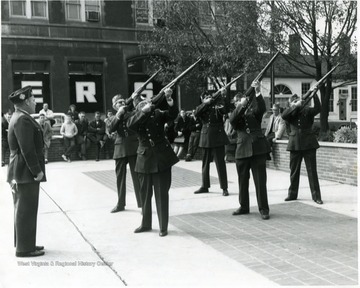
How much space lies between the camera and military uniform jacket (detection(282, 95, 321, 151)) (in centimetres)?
765

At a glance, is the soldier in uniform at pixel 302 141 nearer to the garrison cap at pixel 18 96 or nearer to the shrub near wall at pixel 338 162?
the shrub near wall at pixel 338 162

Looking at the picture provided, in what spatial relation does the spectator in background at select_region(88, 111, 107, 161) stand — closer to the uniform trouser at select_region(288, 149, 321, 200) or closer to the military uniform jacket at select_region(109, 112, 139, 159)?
the military uniform jacket at select_region(109, 112, 139, 159)

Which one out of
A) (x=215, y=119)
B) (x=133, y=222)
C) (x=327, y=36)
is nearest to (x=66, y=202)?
(x=133, y=222)

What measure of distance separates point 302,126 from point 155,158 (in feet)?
10.4

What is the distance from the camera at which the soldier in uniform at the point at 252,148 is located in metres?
6.55

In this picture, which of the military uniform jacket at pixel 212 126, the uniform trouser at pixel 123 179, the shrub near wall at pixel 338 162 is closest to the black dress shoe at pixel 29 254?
the uniform trouser at pixel 123 179

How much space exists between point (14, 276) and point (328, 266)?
3055 mm

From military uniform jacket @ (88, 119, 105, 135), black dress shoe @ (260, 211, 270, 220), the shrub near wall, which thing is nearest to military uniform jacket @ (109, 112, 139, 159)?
black dress shoe @ (260, 211, 270, 220)

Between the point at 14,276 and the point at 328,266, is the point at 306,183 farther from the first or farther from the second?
the point at 14,276

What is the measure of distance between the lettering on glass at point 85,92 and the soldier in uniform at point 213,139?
44.4 ft

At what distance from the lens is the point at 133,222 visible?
653cm

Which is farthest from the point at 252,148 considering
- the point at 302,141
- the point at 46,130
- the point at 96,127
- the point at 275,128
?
the point at 96,127

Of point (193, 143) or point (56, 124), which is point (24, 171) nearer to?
point (193, 143)

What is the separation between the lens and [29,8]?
19.8m
